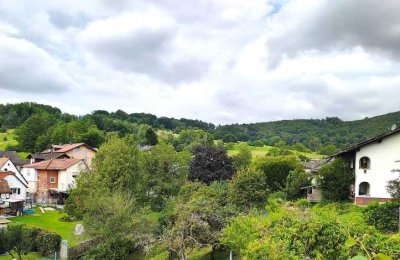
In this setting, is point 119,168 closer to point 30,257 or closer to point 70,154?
point 30,257

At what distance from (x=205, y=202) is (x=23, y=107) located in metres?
123

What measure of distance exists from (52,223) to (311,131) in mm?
142025

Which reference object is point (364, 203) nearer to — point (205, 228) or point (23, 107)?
point (205, 228)

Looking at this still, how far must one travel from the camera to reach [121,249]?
27016mm

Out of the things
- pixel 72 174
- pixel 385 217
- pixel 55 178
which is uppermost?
pixel 385 217

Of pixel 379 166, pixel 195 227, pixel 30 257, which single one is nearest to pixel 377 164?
pixel 379 166

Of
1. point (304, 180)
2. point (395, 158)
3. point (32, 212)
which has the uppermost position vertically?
point (395, 158)

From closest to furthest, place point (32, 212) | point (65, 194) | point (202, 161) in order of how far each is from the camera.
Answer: point (202, 161) < point (32, 212) < point (65, 194)

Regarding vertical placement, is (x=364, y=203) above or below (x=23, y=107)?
below

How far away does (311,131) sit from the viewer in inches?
6634

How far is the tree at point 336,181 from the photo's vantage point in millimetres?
34000

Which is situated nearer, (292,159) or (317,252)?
(317,252)

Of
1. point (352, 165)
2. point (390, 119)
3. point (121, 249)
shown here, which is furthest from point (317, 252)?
point (390, 119)

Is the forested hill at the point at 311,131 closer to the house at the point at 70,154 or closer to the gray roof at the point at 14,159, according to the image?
the house at the point at 70,154
